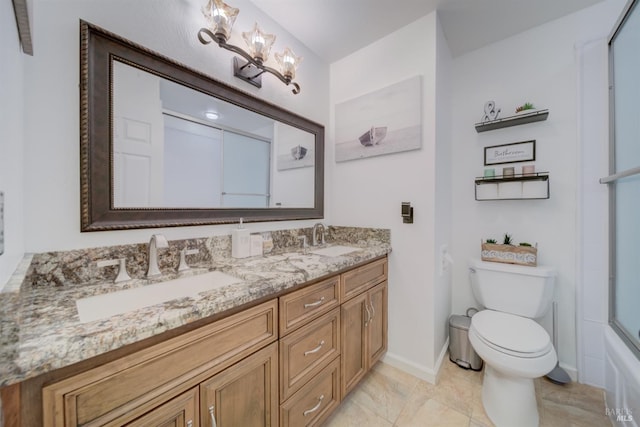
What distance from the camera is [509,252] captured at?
1.68m

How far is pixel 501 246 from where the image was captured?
1.72 m

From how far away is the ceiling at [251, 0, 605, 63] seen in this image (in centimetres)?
153

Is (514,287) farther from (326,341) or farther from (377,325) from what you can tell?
(326,341)

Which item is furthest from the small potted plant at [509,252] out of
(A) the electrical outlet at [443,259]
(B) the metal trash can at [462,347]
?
(B) the metal trash can at [462,347]

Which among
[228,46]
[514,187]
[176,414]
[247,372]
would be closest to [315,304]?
[247,372]

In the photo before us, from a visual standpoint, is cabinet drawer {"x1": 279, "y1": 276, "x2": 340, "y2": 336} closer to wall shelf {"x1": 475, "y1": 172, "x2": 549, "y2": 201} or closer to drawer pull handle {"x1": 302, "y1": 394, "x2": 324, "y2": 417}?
drawer pull handle {"x1": 302, "y1": 394, "x2": 324, "y2": 417}

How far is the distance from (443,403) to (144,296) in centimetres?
172

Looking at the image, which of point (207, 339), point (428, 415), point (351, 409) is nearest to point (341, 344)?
point (351, 409)

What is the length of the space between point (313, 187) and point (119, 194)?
1.28m

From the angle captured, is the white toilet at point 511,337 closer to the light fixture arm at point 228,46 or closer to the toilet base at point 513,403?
the toilet base at point 513,403

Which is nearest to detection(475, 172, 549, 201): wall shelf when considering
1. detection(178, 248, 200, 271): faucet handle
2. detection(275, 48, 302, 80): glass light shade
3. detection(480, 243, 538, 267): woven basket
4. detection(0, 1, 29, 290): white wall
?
detection(480, 243, 538, 267): woven basket

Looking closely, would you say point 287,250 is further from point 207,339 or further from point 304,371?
point 207,339

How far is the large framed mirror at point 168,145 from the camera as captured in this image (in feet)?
3.14

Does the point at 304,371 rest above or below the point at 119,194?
below
